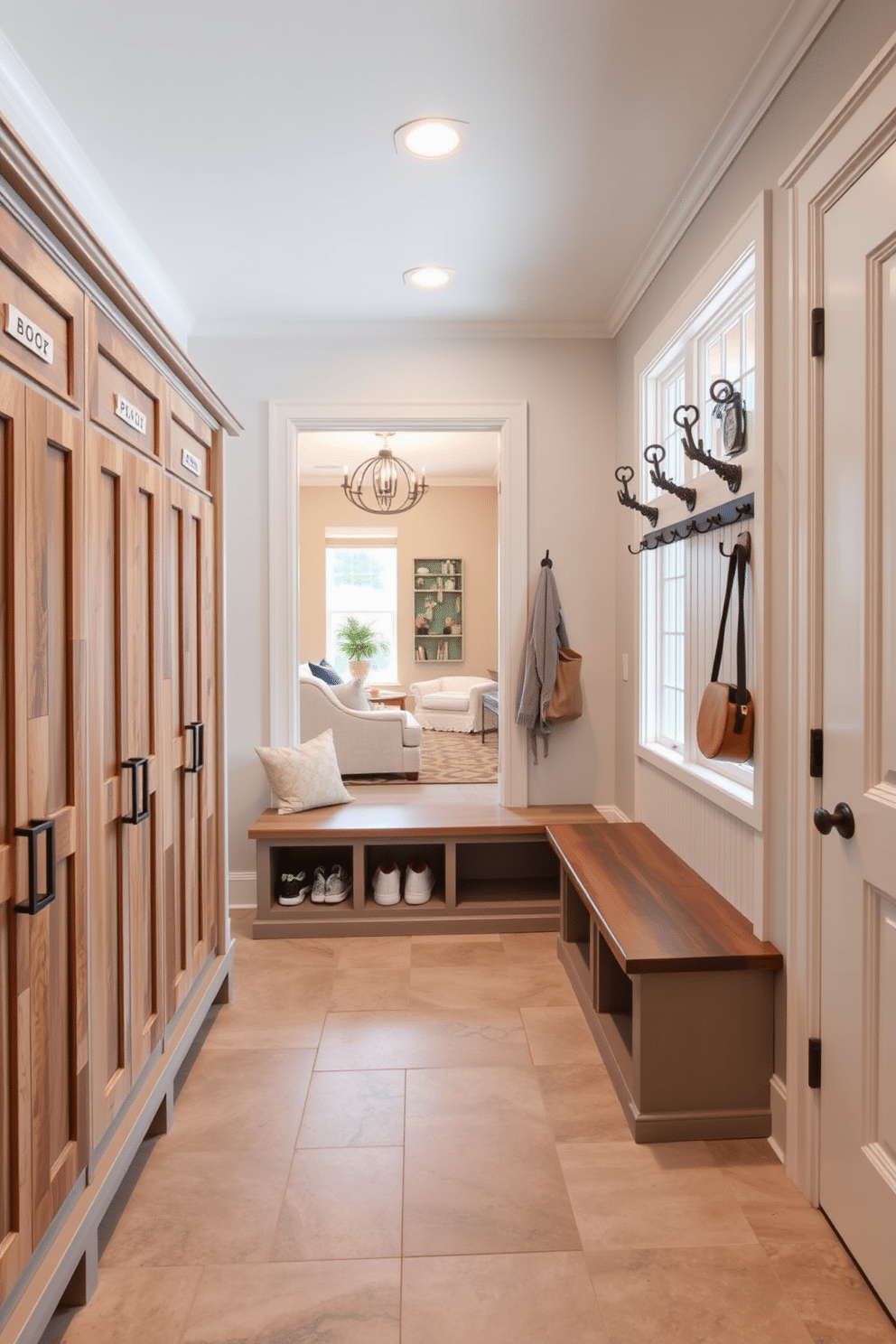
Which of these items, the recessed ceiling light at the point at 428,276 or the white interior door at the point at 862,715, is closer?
the white interior door at the point at 862,715

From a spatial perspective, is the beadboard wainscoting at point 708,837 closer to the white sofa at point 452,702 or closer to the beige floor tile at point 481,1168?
the beige floor tile at point 481,1168

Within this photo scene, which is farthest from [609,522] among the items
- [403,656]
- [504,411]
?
[403,656]

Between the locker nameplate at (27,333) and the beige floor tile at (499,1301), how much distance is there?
177 cm

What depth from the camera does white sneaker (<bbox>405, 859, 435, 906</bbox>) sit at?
12.0ft

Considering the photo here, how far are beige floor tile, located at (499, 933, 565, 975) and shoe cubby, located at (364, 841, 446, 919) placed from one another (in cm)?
32

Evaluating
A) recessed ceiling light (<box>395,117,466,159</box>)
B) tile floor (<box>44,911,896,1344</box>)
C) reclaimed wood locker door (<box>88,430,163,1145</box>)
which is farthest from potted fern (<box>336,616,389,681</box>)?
reclaimed wood locker door (<box>88,430,163,1145</box>)

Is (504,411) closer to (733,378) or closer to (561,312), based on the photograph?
(561,312)

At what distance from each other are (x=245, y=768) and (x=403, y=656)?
18.2ft

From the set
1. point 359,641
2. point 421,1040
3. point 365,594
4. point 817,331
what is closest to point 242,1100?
point 421,1040

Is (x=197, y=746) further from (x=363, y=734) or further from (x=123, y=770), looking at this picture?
(x=363, y=734)

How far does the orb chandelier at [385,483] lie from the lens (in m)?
6.52

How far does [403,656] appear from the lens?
30.8 feet

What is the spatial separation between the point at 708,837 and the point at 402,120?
221 centimetres

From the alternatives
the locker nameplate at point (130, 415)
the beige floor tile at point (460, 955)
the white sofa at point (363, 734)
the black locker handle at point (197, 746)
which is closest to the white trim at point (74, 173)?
the locker nameplate at point (130, 415)
